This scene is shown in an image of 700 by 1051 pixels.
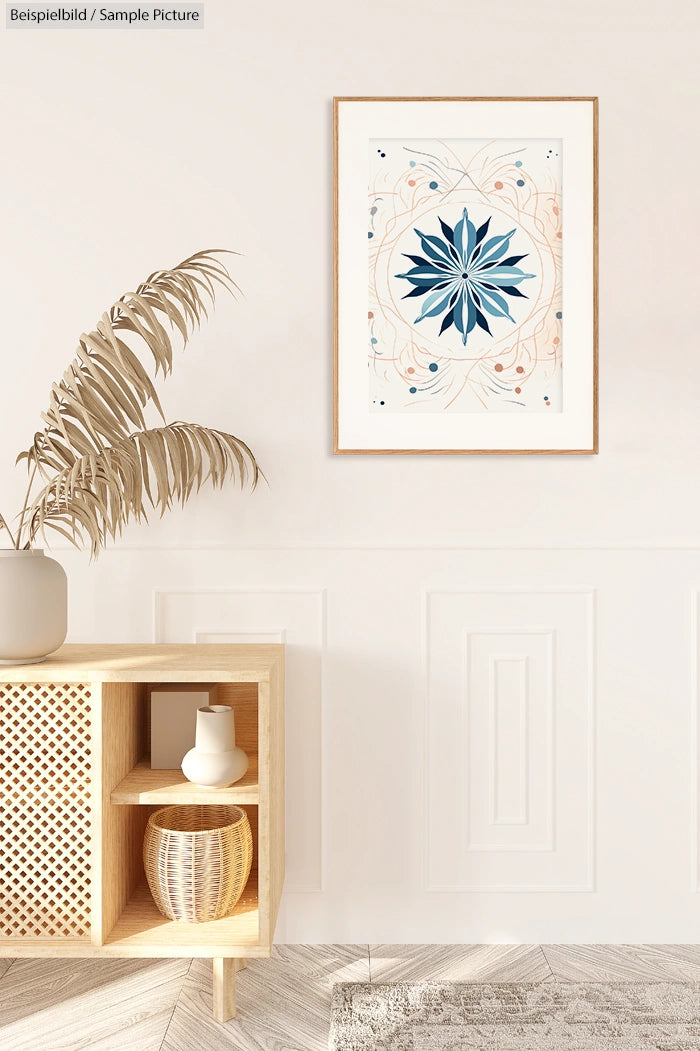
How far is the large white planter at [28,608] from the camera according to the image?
1.64 meters

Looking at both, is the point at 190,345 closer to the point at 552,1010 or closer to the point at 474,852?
the point at 474,852

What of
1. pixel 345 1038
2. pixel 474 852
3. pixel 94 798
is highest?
pixel 94 798

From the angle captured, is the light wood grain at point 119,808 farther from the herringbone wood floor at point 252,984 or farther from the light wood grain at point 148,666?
the herringbone wood floor at point 252,984

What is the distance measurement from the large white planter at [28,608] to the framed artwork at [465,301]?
757 millimetres

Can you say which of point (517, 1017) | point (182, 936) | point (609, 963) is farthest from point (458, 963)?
point (182, 936)

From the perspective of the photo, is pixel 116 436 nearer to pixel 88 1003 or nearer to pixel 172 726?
pixel 172 726

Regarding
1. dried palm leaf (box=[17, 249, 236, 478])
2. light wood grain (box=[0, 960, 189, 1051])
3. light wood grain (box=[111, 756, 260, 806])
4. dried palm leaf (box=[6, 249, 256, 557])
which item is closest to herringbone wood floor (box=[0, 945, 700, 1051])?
light wood grain (box=[0, 960, 189, 1051])

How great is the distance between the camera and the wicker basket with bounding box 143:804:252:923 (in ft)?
5.65

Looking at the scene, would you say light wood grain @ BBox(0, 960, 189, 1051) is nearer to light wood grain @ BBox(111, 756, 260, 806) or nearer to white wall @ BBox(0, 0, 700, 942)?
white wall @ BBox(0, 0, 700, 942)

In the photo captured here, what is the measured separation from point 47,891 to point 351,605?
90 cm

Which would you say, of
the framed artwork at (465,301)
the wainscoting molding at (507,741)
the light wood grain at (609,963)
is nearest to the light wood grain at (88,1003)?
the wainscoting molding at (507,741)

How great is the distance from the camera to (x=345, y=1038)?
1.64 m

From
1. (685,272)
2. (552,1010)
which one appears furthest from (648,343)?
(552,1010)

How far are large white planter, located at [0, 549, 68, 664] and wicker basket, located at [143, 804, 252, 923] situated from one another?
0.48 m
